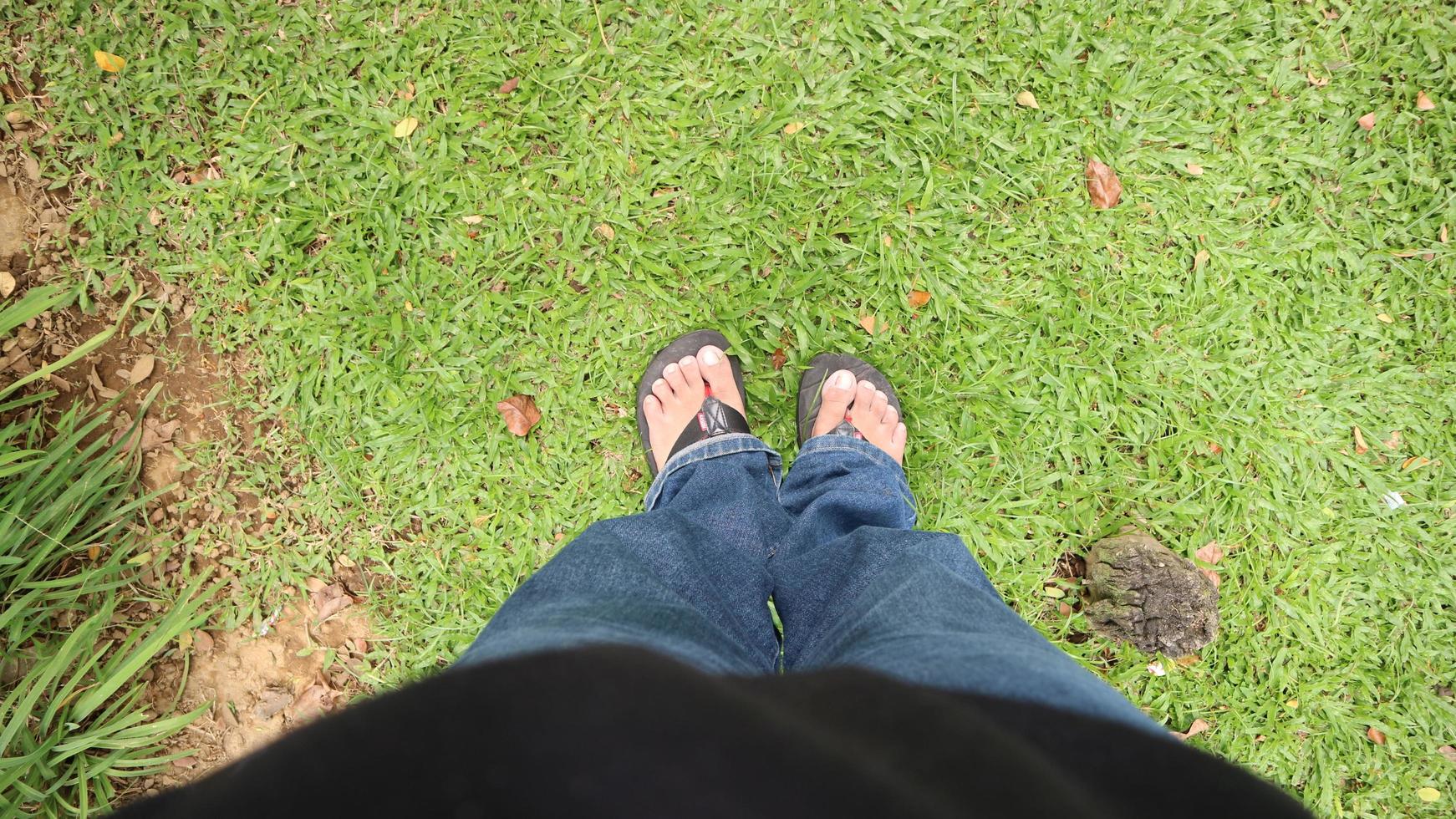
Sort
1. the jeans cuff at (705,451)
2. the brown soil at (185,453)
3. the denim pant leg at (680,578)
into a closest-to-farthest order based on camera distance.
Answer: the denim pant leg at (680,578), the jeans cuff at (705,451), the brown soil at (185,453)

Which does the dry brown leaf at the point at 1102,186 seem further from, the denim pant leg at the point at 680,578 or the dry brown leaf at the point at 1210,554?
the denim pant leg at the point at 680,578

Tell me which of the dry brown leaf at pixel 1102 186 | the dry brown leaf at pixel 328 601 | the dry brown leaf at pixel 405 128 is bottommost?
the dry brown leaf at pixel 328 601

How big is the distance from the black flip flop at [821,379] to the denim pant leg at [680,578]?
20 cm

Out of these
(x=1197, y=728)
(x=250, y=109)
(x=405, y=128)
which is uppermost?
(x=250, y=109)

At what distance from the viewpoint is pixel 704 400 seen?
7.90 feet

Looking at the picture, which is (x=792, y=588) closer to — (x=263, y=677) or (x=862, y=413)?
(x=862, y=413)

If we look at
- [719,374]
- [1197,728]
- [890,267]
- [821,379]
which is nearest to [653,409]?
[719,374]

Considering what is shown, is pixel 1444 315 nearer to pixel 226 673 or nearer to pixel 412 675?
pixel 412 675

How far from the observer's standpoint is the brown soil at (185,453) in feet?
7.88

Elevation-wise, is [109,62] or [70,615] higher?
[109,62]

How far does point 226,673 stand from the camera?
2418 mm

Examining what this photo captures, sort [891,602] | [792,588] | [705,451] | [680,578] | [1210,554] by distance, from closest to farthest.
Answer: [891,602] → [680,578] → [792,588] → [705,451] → [1210,554]

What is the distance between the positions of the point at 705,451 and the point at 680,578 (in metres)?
0.70

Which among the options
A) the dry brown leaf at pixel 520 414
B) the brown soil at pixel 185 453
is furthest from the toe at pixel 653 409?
the brown soil at pixel 185 453
